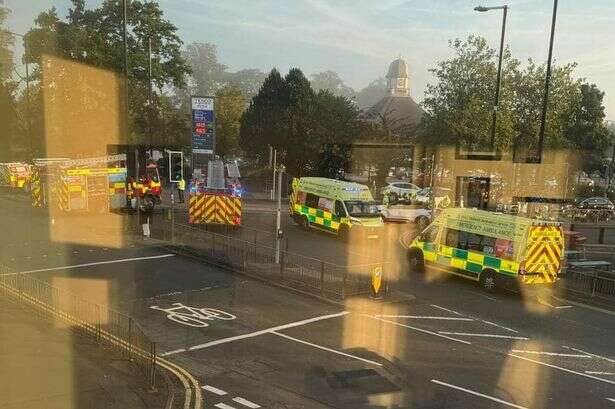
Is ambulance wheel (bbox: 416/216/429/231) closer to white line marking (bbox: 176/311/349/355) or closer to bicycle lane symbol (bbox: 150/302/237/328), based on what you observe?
white line marking (bbox: 176/311/349/355)

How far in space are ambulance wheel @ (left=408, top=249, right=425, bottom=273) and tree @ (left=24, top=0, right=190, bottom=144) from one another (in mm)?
20423

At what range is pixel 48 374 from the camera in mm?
8070

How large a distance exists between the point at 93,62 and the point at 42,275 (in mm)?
20344

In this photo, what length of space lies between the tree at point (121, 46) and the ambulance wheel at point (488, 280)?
23.1m

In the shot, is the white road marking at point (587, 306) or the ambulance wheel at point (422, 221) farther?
the ambulance wheel at point (422, 221)

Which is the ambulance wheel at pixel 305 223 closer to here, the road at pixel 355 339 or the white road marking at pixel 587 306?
the road at pixel 355 339

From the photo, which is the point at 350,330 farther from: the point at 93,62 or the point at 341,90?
the point at 341,90

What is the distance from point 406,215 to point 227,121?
31309 mm

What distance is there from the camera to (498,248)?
597 inches

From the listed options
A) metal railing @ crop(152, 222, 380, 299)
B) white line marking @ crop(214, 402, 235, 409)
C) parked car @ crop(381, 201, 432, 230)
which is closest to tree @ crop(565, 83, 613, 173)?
parked car @ crop(381, 201, 432, 230)

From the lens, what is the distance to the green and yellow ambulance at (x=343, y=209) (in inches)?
832

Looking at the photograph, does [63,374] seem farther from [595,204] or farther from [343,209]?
→ [595,204]

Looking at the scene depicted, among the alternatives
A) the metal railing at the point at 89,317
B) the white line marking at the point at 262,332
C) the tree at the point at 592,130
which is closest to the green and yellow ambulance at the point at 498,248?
the white line marking at the point at 262,332

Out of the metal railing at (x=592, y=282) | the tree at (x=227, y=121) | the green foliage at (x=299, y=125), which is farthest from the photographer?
the tree at (x=227, y=121)
